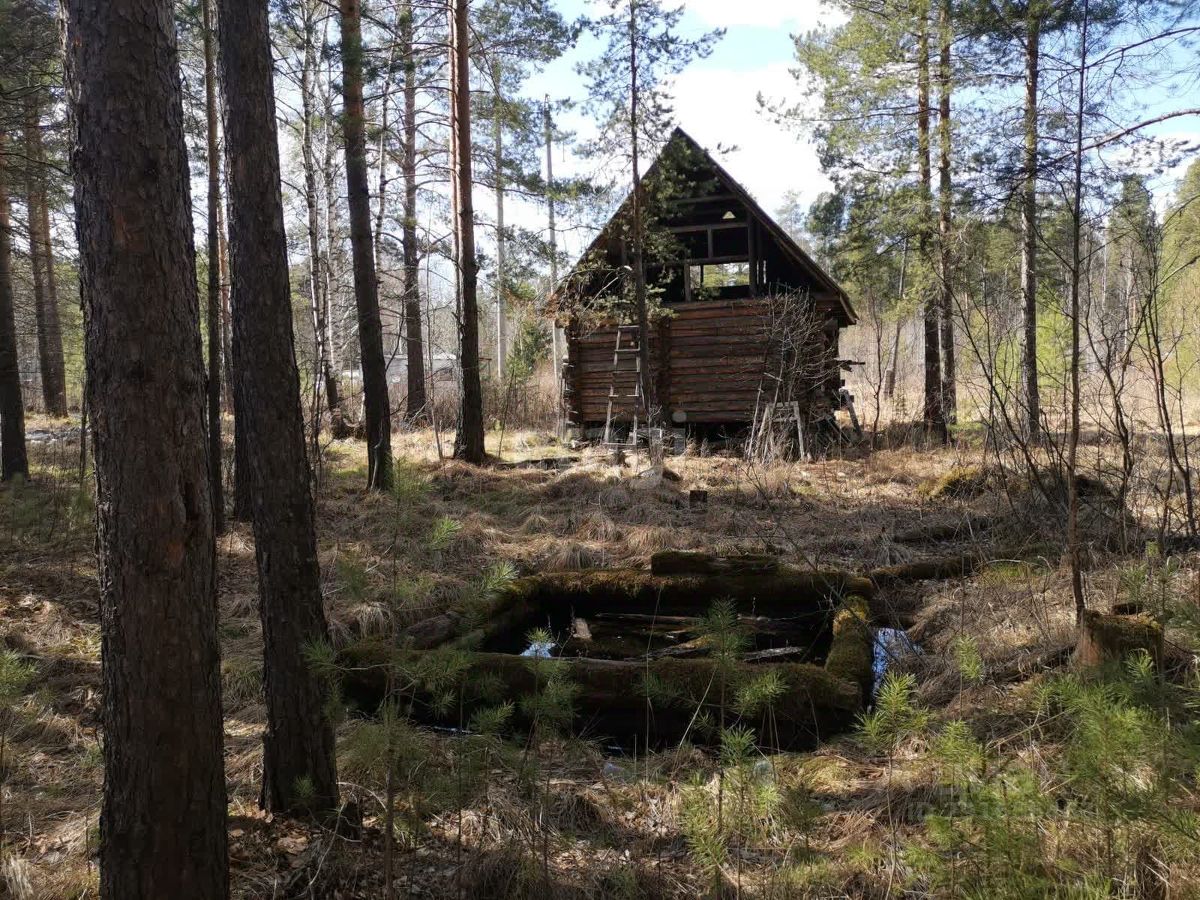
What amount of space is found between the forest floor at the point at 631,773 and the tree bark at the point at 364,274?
118 inches

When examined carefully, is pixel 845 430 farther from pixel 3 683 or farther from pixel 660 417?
pixel 3 683

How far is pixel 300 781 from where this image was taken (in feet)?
9.55

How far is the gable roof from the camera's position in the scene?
1498 cm

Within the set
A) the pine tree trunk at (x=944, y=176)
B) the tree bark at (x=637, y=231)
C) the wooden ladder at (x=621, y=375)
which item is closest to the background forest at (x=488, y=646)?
the pine tree trunk at (x=944, y=176)

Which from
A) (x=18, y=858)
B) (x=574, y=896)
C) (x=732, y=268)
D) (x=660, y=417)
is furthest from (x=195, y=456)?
(x=732, y=268)

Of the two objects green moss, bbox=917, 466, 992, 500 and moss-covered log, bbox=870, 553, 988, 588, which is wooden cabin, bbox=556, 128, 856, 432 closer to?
green moss, bbox=917, 466, 992, 500

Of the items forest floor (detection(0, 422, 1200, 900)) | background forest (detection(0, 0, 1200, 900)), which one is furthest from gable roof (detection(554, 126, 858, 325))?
forest floor (detection(0, 422, 1200, 900))

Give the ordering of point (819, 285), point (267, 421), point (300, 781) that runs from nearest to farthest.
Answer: point (300, 781)
point (267, 421)
point (819, 285)

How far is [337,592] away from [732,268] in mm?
20786

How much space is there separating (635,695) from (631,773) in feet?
2.37

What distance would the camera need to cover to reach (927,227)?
14172 mm

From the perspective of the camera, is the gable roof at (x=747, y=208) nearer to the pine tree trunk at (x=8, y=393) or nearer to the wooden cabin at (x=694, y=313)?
the wooden cabin at (x=694, y=313)

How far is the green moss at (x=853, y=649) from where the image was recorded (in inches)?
178

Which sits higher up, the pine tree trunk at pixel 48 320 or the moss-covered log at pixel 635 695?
the pine tree trunk at pixel 48 320
